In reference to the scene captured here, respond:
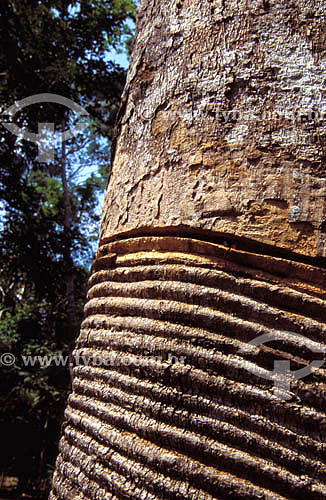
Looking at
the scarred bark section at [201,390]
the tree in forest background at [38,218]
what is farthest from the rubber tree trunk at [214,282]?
the tree in forest background at [38,218]

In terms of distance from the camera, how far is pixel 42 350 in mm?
7312

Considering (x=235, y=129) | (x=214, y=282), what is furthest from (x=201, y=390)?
(x=235, y=129)

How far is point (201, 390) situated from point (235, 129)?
1.90ft

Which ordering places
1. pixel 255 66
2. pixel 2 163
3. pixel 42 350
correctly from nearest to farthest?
pixel 255 66
pixel 2 163
pixel 42 350

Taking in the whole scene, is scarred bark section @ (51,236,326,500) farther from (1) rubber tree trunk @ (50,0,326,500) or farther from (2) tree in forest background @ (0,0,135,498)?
(2) tree in forest background @ (0,0,135,498)

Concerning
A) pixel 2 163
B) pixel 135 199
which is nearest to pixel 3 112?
pixel 2 163

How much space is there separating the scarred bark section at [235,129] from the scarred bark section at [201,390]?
3.4 inches

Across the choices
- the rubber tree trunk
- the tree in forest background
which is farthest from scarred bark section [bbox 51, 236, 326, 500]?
the tree in forest background

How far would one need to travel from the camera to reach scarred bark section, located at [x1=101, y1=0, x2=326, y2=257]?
860 mm

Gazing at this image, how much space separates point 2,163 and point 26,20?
2061mm

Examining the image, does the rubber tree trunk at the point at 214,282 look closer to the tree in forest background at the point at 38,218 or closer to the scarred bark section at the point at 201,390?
the scarred bark section at the point at 201,390

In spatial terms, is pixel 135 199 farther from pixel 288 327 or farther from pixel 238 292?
pixel 288 327

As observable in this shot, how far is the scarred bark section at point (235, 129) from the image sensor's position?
86 cm

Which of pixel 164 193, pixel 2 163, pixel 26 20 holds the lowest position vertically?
pixel 164 193
